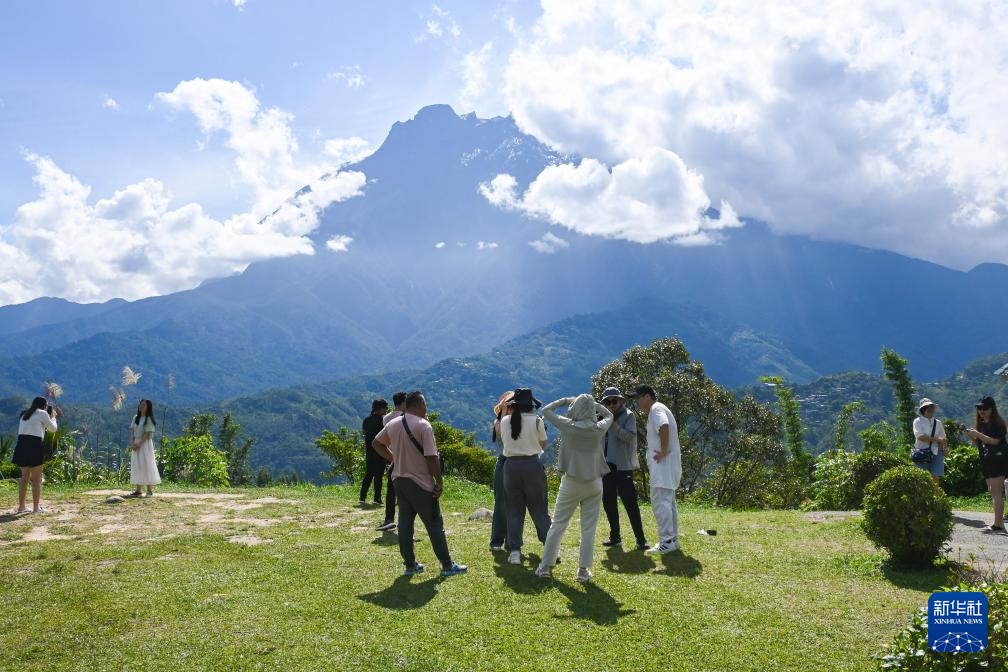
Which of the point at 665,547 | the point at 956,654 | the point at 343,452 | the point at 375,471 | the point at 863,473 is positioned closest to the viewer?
the point at 956,654

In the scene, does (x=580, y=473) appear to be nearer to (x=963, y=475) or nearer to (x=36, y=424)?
(x=36, y=424)

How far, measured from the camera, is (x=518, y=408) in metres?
8.36

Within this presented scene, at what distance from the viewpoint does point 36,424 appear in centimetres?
1205

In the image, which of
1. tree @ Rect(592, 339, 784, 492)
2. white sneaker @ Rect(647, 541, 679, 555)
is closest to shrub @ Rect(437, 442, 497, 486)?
tree @ Rect(592, 339, 784, 492)

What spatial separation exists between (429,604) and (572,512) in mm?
1921

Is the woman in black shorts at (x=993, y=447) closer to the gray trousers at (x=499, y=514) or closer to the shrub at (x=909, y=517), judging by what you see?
the shrub at (x=909, y=517)

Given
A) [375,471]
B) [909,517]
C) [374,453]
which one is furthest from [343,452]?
[909,517]

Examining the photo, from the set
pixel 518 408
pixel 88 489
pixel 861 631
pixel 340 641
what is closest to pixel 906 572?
pixel 861 631

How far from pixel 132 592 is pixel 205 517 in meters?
5.61

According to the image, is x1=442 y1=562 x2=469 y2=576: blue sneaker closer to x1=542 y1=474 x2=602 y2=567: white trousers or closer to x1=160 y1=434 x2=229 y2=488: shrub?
x1=542 y1=474 x2=602 y2=567: white trousers

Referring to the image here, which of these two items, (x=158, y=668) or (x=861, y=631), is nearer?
(x=158, y=668)

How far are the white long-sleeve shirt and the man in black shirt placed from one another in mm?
5760

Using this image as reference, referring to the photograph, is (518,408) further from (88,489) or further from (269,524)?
(88,489)

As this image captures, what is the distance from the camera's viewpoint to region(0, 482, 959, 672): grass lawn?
5.64 metres
